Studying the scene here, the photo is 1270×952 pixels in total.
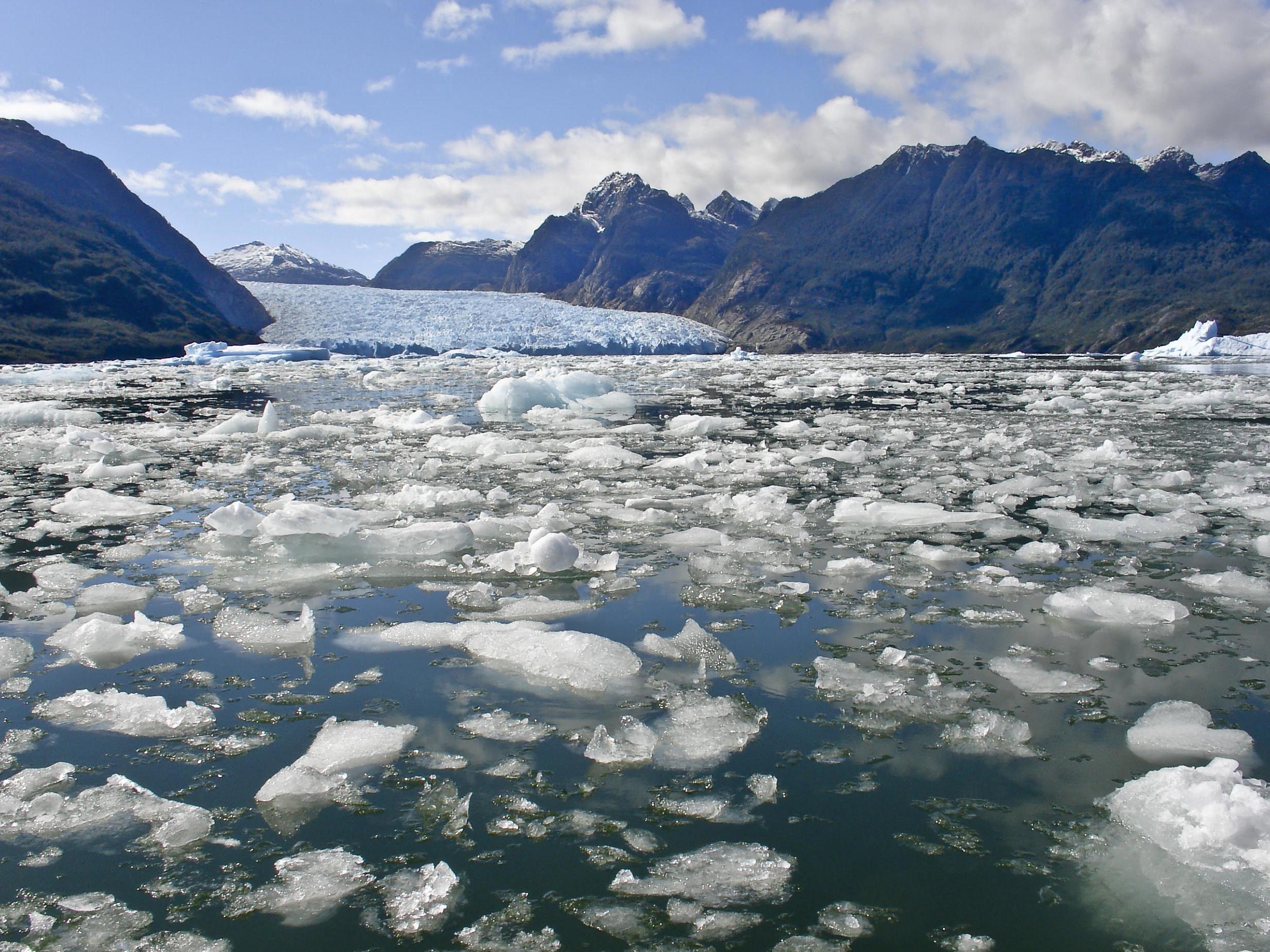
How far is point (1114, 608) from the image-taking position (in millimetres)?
4809

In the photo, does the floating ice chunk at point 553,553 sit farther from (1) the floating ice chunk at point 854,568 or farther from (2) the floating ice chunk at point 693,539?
(1) the floating ice chunk at point 854,568

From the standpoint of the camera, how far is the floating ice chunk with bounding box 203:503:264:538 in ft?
21.6

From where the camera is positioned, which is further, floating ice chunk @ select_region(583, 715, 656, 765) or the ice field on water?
floating ice chunk @ select_region(583, 715, 656, 765)

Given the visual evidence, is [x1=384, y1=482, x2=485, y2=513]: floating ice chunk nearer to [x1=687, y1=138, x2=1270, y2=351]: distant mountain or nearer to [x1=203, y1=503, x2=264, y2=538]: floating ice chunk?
[x1=203, y1=503, x2=264, y2=538]: floating ice chunk

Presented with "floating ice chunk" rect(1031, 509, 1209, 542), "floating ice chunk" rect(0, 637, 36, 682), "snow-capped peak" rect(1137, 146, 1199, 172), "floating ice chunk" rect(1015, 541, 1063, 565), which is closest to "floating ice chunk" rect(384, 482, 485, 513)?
"floating ice chunk" rect(0, 637, 36, 682)

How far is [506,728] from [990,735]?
2248mm

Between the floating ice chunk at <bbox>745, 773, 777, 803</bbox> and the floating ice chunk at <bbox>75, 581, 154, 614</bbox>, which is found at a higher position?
the floating ice chunk at <bbox>75, 581, 154, 614</bbox>

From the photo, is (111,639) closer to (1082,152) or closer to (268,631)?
(268,631)

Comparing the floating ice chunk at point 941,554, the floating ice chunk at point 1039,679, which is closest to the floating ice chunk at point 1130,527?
the floating ice chunk at point 941,554

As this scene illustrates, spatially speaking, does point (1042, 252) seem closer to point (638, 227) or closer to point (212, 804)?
point (638, 227)

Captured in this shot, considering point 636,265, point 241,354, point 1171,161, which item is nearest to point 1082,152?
point 1171,161

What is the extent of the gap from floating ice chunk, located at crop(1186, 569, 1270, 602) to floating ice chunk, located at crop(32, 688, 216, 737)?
6.31 meters

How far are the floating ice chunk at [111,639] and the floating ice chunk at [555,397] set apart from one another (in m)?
13.3

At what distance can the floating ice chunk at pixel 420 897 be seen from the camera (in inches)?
92.0
